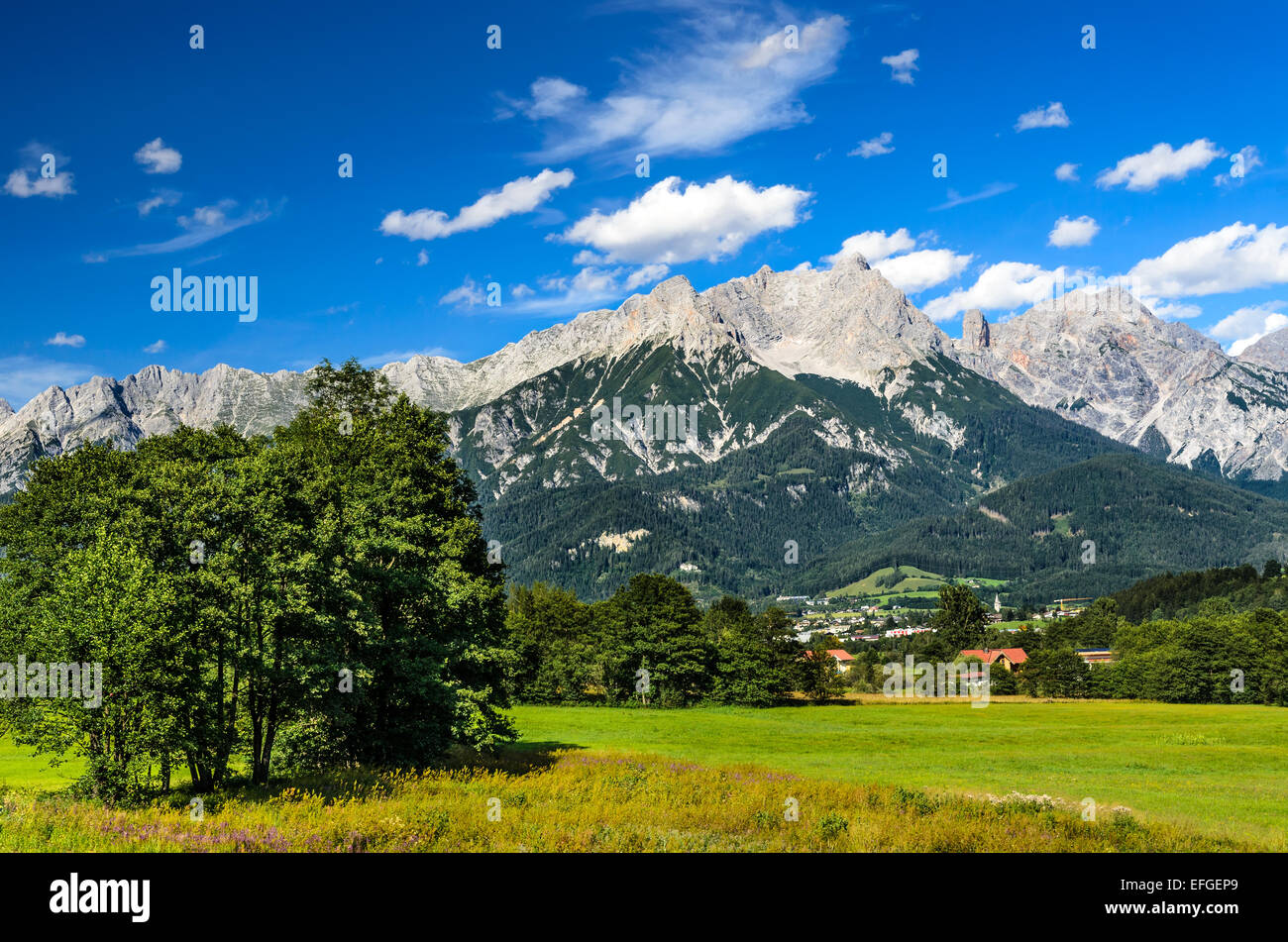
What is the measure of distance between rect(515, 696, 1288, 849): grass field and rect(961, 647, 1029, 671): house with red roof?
56.2 m

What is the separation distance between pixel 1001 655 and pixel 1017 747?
122 m

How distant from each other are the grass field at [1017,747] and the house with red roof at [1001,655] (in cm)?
5616

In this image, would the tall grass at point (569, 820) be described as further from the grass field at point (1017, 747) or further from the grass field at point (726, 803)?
the grass field at point (1017, 747)

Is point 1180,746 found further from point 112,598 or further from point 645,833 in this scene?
point 112,598

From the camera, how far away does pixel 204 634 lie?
94.8ft

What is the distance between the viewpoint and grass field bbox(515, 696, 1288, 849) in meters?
38.1

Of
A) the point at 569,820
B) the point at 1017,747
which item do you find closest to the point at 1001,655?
the point at 1017,747

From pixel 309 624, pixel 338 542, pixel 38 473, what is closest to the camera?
pixel 309 624

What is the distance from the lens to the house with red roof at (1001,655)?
553 ft

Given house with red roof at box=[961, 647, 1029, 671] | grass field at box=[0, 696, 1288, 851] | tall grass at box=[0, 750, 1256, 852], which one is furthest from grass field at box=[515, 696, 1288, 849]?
house with red roof at box=[961, 647, 1029, 671]

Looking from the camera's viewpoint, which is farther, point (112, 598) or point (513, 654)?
point (513, 654)

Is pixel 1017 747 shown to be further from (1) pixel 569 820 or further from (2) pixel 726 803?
(1) pixel 569 820

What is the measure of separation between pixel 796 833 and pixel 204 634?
21.6 m
